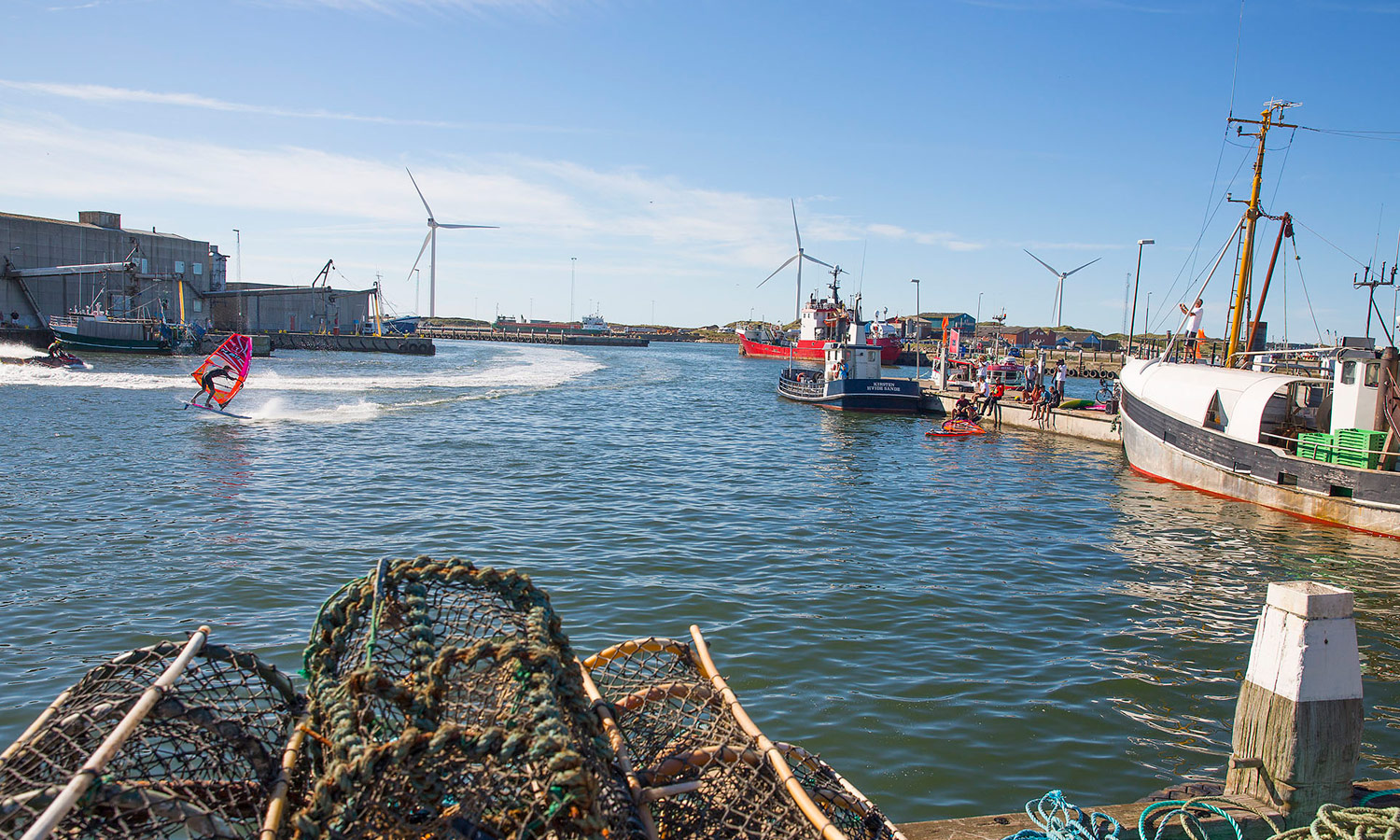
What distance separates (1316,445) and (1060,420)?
14.9m

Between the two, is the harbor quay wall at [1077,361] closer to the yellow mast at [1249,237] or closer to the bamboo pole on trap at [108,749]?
the yellow mast at [1249,237]

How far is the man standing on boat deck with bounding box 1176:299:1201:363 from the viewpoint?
27.1m

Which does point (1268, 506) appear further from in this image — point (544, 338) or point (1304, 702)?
point (544, 338)

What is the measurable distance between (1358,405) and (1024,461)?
9201 mm

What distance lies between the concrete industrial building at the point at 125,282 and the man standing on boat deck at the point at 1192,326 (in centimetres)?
5755

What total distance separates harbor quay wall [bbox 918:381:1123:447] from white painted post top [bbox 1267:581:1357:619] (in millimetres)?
24787

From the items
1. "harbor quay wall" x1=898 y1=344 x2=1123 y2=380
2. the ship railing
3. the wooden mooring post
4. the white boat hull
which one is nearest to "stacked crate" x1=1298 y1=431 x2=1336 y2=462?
the white boat hull

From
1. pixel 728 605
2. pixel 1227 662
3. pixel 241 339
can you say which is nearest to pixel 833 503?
pixel 728 605

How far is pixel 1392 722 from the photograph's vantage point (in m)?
7.57

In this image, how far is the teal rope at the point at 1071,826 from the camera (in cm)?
429

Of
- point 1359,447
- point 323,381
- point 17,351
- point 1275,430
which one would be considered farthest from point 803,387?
point 17,351

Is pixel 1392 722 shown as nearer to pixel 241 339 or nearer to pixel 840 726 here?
pixel 840 726

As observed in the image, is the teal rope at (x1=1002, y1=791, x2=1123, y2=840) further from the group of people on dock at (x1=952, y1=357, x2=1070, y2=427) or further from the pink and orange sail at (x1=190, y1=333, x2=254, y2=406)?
the pink and orange sail at (x1=190, y1=333, x2=254, y2=406)

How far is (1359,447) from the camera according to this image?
16.4 meters
